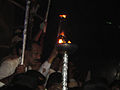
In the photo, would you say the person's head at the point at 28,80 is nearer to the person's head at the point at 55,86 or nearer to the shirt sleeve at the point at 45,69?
the person's head at the point at 55,86

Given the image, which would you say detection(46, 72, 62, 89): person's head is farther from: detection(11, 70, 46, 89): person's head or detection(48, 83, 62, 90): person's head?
detection(11, 70, 46, 89): person's head

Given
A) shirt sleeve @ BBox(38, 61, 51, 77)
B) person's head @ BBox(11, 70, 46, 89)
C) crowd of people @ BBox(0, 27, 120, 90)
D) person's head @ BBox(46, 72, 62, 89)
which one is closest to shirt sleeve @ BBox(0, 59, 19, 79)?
crowd of people @ BBox(0, 27, 120, 90)

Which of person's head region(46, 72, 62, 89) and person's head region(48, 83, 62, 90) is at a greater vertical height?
person's head region(46, 72, 62, 89)

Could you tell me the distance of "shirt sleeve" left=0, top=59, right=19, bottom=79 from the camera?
13.3ft

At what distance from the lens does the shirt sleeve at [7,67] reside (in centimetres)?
404

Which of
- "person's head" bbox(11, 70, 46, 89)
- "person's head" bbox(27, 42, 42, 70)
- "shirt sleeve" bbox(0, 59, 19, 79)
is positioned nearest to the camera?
"person's head" bbox(11, 70, 46, 89)

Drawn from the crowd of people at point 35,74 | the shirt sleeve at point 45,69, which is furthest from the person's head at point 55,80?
the shirt sleeve at point 45,69

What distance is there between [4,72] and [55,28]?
91.6 inches

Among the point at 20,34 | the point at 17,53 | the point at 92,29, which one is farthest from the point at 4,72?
the point at 92,29

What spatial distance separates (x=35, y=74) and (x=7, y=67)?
81 cm

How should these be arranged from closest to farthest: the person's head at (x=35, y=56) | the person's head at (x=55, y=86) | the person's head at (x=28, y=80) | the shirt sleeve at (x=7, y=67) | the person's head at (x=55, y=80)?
1. the person's head at (x=28, y=80)
2. the person's head at (x=55, y=86)
3. the person's head at (x=55, y=80)
4. the shirt sleeve at (x=7, y=67)
5. the person's head at (x=35, y=56)

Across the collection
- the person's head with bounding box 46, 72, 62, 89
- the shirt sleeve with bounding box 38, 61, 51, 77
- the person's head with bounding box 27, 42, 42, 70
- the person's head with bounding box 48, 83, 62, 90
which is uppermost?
the person's head with bounding box 27, 42, 42, 70

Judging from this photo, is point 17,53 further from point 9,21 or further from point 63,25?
point 63,25

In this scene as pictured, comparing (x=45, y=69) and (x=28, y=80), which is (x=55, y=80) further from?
(x=45, y=69)
